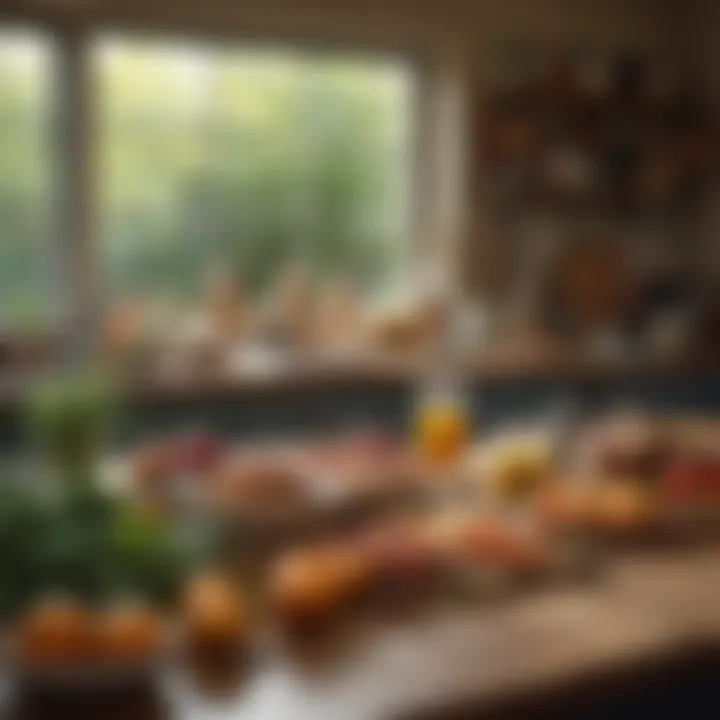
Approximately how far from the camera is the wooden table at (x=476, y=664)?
2.76 feet

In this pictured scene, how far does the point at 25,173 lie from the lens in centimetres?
215

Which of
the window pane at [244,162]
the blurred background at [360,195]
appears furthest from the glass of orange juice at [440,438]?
the window pane at [244,162]

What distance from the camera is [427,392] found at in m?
2.31

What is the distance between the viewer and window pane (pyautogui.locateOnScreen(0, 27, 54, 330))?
2117 millimetres

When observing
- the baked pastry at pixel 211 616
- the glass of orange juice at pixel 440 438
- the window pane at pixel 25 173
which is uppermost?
the window pane at pixel 25 173

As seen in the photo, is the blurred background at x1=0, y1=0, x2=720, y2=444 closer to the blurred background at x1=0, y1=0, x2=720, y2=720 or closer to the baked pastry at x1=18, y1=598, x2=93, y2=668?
the blurred background at x1=0, y1=0, x2=720, y2=720

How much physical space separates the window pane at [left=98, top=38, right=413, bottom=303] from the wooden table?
4.21 feet

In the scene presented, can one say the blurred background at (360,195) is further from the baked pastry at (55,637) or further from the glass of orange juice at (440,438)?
the baked pastry at (55,637)

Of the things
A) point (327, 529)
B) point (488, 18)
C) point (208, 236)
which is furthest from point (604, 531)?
point (488, 18)

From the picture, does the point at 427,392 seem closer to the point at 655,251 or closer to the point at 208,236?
the point at 208,236

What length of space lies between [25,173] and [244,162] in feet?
1.24

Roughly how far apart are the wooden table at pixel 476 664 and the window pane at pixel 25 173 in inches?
50.3

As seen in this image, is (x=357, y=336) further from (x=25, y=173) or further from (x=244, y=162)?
(x=25, y=173)

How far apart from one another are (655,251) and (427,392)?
2.72 ft
